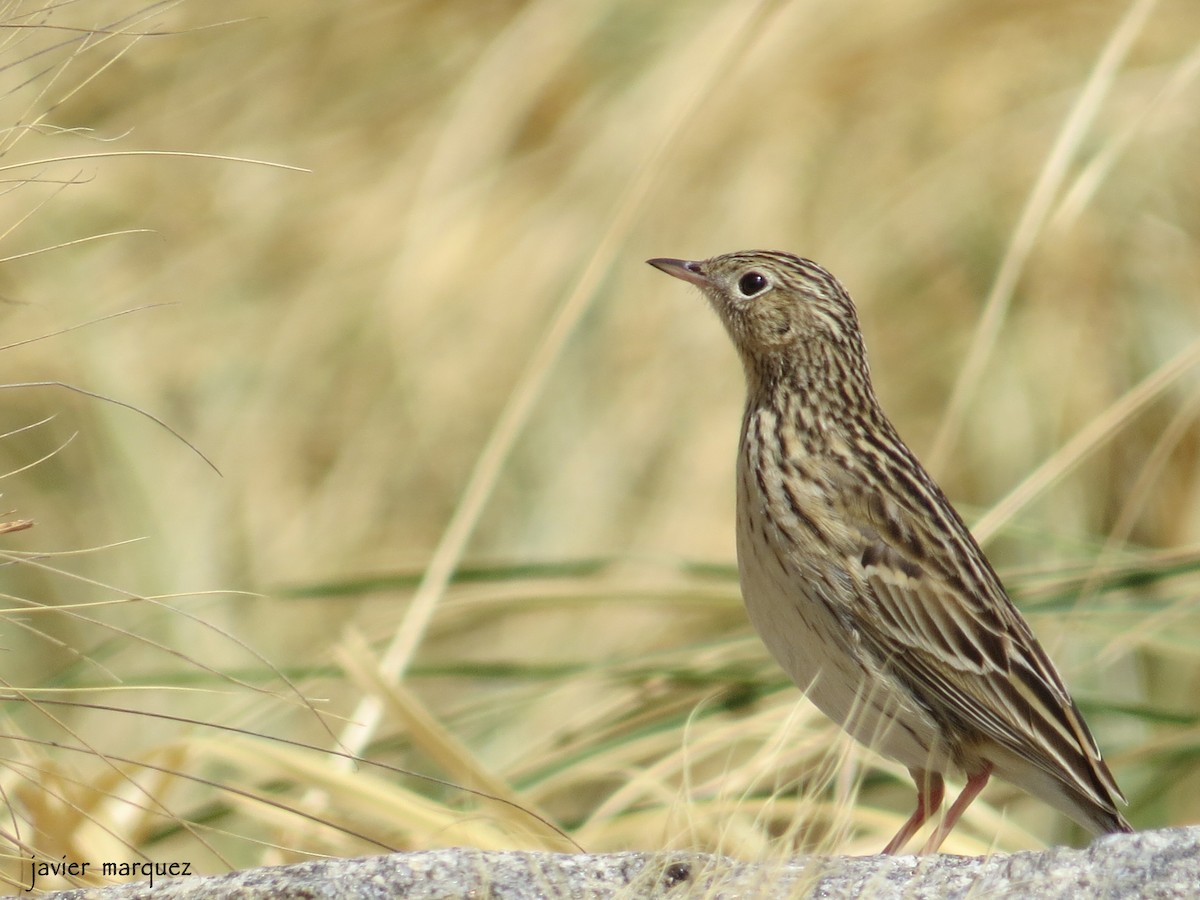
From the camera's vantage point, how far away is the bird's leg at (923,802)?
3441 millimetres

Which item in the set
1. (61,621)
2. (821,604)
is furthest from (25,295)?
(821,604)

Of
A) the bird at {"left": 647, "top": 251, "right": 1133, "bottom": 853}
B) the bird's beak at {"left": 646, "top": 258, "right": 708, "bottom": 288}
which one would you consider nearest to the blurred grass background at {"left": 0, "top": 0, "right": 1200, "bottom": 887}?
the bird's beak at {"left": 646, "top": 258, "right": 708, "bottom": 288}

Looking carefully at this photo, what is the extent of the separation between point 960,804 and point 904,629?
1.17 feet

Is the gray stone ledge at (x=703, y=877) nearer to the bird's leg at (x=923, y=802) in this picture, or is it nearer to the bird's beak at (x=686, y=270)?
the bird's leg at (x=923, y=802)

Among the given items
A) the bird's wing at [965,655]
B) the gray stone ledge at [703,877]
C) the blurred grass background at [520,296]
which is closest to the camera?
the gray stone ledge at [703,877]

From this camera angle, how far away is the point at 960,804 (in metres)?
3.44

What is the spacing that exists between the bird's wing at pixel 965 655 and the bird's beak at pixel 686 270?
95cm

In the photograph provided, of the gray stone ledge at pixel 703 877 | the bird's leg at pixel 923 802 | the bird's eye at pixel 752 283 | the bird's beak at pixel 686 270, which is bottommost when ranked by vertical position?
the bird's leg at pixel 923 802

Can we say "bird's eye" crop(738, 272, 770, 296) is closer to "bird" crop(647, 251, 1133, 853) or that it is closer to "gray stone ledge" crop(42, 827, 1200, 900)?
"bird" crop(647, 251, 1133, 853)

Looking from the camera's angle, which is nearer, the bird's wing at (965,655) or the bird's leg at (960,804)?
the bird's leg at (960,804)

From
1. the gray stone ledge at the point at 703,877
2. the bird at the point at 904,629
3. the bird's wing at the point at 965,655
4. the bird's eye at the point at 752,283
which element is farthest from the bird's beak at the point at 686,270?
the gray stone ledge at the point at 703,877

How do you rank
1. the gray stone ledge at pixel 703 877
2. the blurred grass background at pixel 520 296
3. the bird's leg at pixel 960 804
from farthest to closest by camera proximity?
the blurred grass background at pixel 520 296
the bird's leg at pixel 960 804
the gray stone ledge at pixel 703 877

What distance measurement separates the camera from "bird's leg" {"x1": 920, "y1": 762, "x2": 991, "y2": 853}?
3162 millimetres

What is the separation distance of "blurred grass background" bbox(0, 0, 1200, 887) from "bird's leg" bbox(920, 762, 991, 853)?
2.19 m
